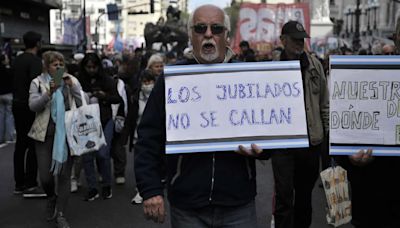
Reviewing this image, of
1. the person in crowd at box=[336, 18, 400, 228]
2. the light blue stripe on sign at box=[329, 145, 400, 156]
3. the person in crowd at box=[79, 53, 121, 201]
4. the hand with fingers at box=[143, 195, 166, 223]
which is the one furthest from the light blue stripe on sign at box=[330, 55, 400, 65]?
the person in crowd at box=[79, 53, 121, 201]

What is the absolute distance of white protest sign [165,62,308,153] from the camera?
9.18 feet

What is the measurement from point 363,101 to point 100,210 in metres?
4.12

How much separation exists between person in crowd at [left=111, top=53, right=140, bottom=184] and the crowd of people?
1 centimetres

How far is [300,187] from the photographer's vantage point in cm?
457

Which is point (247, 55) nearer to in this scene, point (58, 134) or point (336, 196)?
point (58, 134)

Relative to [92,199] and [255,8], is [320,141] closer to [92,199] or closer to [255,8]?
[92,199]

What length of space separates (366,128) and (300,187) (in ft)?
Answer: 5.91

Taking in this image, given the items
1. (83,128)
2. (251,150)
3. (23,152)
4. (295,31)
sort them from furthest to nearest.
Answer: (23,152) → (83,128) → (295,31) → (251,150)

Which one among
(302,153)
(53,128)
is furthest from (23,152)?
(302,153)

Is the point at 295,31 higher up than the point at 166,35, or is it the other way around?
the point at 166,35

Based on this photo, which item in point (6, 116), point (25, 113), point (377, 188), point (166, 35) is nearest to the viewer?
point (377, 188)

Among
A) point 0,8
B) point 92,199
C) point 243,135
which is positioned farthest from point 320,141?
point 0,8

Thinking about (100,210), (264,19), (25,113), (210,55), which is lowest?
(100,210)

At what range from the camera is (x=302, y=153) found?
4.42 m
